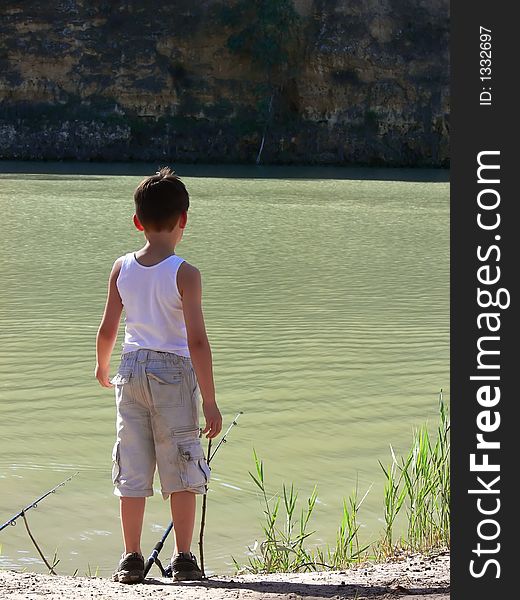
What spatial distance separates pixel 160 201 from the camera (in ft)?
12.4

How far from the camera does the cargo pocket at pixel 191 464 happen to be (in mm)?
3729

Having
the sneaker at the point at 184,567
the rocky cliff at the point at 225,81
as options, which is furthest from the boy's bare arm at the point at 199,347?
the rocky cliff at the point at 225,81

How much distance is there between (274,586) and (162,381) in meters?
0.73

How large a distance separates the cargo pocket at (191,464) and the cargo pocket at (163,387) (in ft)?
0.48

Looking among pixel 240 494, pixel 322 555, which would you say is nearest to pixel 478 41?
pixel 322 555

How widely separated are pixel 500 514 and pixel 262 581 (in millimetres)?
1289

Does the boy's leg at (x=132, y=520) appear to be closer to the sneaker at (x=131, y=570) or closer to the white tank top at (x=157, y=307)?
the sneaker at (x=131, y=570)

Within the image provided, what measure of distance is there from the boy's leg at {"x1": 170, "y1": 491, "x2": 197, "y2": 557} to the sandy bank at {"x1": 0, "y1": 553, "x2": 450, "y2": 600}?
13cm

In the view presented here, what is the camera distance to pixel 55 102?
43.0 metres

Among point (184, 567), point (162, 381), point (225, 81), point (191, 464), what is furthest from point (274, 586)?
point (225, 81)

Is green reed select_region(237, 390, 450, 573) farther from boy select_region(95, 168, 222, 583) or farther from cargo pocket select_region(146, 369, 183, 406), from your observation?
cargo pocket select_region(146, 369, 183, 406)

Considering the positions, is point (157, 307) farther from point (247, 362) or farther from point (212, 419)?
point (247, 362)

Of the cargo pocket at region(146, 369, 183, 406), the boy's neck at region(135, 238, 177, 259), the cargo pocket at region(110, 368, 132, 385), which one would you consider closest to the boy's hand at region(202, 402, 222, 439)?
the cargo pocket at region(146, 369, 183, 406)

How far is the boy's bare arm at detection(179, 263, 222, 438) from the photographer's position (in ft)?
12.0
